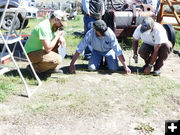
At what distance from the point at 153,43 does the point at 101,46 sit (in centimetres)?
106

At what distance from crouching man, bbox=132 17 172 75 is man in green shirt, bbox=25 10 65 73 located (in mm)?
1552

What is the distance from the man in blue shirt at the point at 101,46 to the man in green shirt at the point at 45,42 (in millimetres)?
486

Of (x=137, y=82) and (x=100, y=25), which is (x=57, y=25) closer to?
(x=100, y=25)

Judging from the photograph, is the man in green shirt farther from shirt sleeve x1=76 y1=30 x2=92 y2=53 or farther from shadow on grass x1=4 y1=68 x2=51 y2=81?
shirt sleeve x1=76 y1=30 x2=92 y2=53

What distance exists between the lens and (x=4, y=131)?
114 inches

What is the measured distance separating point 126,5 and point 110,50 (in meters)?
2.75

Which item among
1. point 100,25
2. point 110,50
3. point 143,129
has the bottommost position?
point 143,129

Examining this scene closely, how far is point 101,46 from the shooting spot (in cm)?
510

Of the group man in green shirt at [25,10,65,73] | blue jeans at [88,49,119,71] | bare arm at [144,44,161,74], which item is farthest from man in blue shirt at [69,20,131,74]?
man in green shirt at [25,10,65,73]

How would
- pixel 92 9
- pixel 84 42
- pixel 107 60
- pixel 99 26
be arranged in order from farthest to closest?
pixel 92 9
pixel 107 60
pixel 84 42
pixel 99 26

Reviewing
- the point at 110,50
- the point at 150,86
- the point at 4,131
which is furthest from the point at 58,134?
the point at 110,50

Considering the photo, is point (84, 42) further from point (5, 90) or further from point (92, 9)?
point (5, 90)

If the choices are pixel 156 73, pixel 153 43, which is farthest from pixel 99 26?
pixel 156 73

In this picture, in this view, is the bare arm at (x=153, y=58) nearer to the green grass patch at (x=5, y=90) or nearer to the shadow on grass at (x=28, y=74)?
the shadow on grass at (x=28, y=74)
